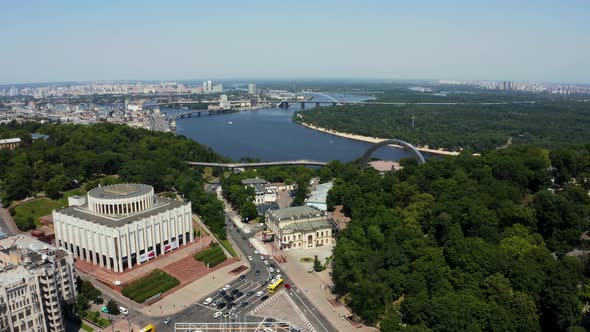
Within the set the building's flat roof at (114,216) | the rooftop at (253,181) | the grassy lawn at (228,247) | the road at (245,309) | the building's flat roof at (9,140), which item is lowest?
the road at (245,309)

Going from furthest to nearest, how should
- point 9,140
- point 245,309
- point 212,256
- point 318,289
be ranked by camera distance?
point 9,140, point 212,256, point 318,289, point 245,309

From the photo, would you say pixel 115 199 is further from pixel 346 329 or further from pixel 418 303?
pixel 418 303

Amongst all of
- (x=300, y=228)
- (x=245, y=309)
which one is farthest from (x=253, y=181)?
(x=245, y=309)

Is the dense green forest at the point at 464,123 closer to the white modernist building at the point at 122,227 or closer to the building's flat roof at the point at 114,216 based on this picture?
the building's flat roof at the point at 114,216

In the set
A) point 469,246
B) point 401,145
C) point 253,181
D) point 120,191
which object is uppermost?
point 401,145

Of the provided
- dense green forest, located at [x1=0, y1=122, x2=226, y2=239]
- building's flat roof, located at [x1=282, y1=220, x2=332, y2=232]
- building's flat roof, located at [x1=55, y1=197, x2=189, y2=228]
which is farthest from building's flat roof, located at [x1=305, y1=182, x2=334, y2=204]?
building's flat roof, located at [x1=55, y1=197, x2=189, y2=228]

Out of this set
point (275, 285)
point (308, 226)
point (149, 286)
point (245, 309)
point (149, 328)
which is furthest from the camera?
point (308, 226)

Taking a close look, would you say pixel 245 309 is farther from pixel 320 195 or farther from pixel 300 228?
pixel 320 195

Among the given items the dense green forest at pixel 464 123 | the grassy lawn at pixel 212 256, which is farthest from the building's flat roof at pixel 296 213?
the dense green forest at pixel 464 123

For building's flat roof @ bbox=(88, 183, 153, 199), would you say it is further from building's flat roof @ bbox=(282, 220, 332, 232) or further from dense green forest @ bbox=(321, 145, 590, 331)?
dense green forest @ bbox=(321, 145, 590, 331)
